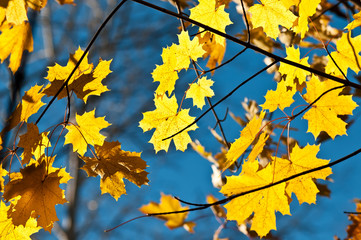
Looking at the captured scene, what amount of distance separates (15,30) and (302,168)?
1006 mm

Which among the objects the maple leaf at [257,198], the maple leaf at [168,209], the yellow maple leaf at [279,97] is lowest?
the maple leaf at [257,198]

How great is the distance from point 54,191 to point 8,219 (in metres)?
0.18

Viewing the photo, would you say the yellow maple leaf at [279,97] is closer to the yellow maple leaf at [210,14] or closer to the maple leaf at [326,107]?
the maple leaf at [326,107]

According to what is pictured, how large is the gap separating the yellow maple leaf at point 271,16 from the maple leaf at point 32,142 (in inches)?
26.0

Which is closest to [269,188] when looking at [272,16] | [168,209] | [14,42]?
[272,16]

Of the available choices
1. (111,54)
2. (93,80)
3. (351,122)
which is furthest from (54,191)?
(111,54)

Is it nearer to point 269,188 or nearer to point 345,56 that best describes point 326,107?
point 345,56

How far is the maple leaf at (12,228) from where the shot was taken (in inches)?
36.6

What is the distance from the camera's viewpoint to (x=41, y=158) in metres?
0.88

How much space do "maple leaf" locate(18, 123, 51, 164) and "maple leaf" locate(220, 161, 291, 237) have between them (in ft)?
1.60

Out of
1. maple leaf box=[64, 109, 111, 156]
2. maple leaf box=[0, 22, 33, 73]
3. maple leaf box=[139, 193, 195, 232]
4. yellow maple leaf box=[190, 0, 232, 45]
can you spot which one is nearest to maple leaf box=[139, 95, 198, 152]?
maple leaf box=[64, 109, 111, 156]

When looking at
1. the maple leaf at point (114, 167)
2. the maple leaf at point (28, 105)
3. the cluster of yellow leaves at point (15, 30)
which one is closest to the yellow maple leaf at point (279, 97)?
the maple leaf at point (114, 167)

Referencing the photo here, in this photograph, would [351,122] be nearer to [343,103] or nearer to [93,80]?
[343,103]

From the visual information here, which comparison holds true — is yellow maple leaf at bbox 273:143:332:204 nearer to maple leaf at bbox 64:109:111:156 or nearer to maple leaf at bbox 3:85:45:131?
maple leaf at bbox 64:109:111:156
